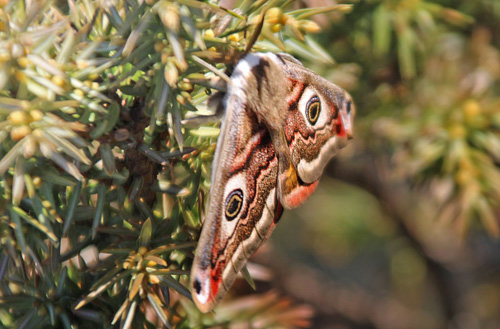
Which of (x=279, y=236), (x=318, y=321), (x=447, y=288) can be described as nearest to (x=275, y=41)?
(x=447, y=288)

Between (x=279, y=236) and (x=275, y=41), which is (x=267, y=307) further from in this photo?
(x=279, y=236)

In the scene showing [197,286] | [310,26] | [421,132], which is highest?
[310,26]

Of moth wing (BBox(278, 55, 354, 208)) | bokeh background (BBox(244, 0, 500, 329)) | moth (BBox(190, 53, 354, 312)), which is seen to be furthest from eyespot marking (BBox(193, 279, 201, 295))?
bokeh background (BBox(244, 0, 500, 329))

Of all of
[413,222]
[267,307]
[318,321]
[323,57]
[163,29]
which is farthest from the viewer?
A: [318,321]

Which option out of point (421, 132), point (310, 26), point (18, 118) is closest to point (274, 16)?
point (310, 26)

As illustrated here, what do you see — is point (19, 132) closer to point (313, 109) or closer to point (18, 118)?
point (18, 118)

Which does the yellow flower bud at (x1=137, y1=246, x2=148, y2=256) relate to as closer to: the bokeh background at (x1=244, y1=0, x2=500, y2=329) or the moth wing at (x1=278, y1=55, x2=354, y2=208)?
the moth wing at (x1=278, y1=55, x2=354, y2=208)
